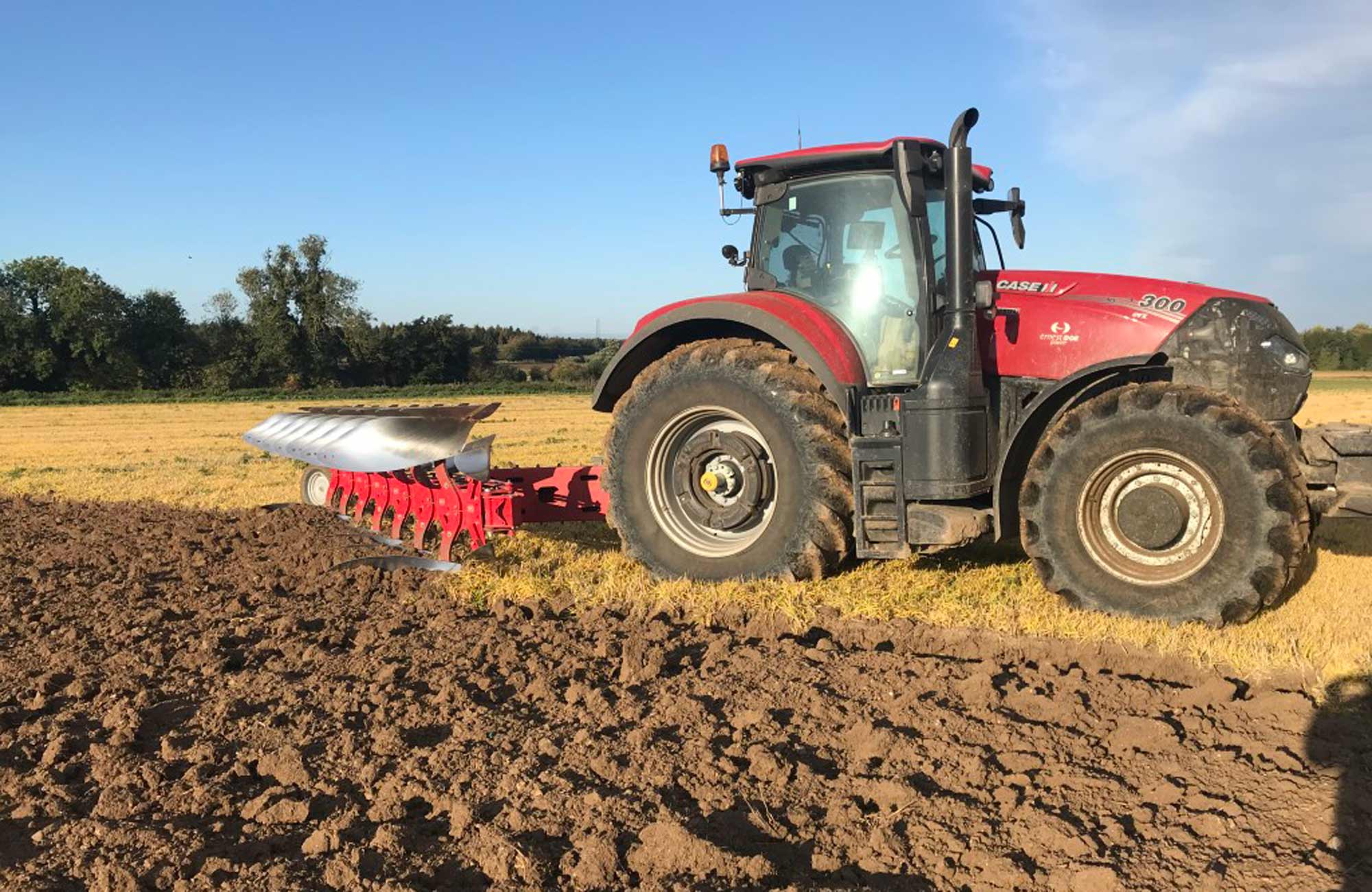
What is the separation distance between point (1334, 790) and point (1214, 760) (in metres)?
0.30

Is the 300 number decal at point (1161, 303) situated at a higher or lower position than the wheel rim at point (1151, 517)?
higher

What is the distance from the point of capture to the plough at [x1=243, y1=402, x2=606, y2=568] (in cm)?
586

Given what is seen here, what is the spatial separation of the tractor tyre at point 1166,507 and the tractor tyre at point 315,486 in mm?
6075

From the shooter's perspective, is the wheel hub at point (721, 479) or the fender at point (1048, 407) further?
the wheel hub at point (721, 479)

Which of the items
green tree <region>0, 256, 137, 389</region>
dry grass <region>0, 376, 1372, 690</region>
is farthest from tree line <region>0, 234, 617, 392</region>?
dry grass <region>0, 376, 1372, 690</region>

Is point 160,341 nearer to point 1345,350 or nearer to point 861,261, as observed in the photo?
point 861,261

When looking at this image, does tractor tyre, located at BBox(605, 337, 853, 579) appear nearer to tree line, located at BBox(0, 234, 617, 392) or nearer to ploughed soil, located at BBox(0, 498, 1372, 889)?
ploughed soil, located at BBox(0, 498, 1372, 889)

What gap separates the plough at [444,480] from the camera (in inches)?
231

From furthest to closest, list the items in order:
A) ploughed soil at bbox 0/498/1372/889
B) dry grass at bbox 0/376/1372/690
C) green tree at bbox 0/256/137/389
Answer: green tree at bbox 0/256/137/389 < dry grass at bbox 0/376/1372/690 < ploughed soil at bbox 0/498/1372/889

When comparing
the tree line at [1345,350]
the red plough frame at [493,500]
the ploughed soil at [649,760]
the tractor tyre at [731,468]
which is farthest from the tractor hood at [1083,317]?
the tree line at [1345,350]

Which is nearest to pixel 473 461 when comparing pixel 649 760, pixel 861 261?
pixel 861 261

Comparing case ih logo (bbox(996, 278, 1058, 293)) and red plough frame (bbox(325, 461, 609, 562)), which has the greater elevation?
case ih logo (bbox(996, 278, 1058, 293))

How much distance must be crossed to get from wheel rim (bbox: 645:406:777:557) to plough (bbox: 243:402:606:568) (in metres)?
0.52

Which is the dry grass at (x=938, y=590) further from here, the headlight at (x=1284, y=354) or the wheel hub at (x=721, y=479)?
the headlight at (x=1284, y=354)
